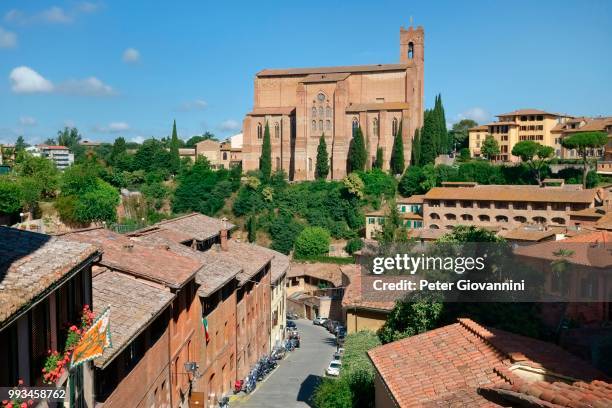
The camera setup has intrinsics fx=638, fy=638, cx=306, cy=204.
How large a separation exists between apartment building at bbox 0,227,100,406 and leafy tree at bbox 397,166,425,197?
60635 mm

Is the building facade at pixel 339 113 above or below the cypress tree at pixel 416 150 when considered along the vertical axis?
above

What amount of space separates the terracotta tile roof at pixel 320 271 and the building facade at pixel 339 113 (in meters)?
20.5

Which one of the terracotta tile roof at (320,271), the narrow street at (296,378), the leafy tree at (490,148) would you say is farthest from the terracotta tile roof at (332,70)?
the narrow street at (296,378)

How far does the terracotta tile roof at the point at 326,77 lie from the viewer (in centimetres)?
7939

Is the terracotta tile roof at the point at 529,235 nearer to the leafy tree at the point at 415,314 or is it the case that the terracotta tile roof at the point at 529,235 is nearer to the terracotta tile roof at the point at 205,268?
the leafy tree at the point at 415,314

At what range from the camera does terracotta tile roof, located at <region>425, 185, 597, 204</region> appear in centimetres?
5506

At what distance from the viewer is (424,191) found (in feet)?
223

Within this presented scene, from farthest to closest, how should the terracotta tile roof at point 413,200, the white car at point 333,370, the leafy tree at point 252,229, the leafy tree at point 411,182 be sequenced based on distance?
1. the leafy tree at point 411,182
2. the leafy tree at point 252,229
3. the terracotta tile roof at point 413,200
4. the white car at point 333,370

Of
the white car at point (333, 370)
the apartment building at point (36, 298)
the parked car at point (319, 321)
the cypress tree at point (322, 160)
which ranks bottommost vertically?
the parked car at point (319, 321)

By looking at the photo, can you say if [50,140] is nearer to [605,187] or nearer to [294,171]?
[294,171]

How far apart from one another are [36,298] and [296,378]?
76.5 ft

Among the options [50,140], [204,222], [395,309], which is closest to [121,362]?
[395,309]

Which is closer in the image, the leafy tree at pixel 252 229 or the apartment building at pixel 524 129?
the leafy tree at pixel 252 229

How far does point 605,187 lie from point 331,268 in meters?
27.2
